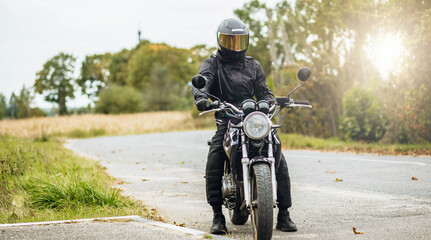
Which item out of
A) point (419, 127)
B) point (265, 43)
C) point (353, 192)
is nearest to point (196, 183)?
point (353, 192)

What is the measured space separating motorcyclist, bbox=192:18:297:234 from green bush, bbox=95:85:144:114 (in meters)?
66.8

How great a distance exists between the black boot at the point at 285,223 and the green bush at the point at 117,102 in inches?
2642

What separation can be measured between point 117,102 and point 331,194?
66.1 metres

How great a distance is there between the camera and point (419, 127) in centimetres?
1474

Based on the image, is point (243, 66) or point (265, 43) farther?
point (265, 43)

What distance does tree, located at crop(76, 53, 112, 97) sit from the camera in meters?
94.6

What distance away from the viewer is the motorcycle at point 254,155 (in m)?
4.64

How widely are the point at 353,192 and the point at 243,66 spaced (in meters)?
3.13

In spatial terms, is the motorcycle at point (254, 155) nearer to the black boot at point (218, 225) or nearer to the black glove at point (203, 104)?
the black glove at point (203, 104)

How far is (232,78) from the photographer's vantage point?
219 inches

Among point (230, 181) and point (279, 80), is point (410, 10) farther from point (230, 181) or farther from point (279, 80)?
point (230, 181)

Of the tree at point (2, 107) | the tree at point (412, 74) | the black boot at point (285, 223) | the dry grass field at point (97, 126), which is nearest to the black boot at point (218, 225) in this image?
the black boot at point (285, 223)

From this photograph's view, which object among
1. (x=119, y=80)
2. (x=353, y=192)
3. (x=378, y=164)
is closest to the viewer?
(x=353, y=192)

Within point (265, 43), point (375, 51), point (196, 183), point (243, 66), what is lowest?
point (196, 183)
